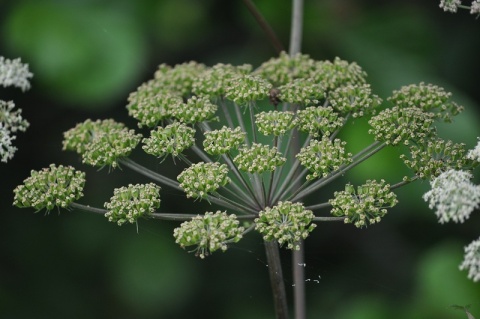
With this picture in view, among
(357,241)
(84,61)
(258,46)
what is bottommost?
(357,241)

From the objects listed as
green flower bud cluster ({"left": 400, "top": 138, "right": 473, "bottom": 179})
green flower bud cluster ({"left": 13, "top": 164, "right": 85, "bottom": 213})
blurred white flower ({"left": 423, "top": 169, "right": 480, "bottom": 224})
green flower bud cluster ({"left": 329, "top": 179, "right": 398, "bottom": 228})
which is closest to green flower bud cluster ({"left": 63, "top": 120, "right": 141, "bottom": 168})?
green flower bud cluster ({"left": 13, "top": 164, "right": 85, "bottom": 213})

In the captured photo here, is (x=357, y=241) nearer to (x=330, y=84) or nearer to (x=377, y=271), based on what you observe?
(x=377, y=271)

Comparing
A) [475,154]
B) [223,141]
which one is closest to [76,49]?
[223,141]

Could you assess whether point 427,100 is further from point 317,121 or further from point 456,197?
point 456,197

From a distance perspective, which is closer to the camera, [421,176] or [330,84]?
[421,176]

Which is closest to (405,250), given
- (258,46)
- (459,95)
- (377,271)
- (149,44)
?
(377,271)

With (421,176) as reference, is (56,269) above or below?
above
